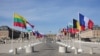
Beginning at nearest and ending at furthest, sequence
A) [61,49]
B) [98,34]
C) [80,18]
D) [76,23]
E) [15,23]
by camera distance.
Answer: [61,49] → [80,18] → [15,23] → [76,23] → [98,34]

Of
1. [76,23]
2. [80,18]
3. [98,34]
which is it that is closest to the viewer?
[80,18]

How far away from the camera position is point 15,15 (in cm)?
4397

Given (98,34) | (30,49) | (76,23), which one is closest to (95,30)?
(98,34)

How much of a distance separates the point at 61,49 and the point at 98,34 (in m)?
153

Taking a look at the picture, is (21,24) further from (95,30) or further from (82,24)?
(95,30)

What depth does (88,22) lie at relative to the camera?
131ft

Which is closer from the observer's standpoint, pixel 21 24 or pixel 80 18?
pixel 80 18

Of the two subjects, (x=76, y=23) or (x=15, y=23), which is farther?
(x=76, y=23)

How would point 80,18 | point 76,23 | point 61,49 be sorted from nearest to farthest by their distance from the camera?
1. point 61,49
2. point 80,18
3. point 76,23

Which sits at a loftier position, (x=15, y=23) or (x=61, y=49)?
(x=15, y=23)

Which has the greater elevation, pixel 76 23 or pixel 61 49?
pixel 76 23

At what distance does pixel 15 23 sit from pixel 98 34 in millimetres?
148684

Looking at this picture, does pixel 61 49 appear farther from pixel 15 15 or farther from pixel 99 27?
pixel 99 27

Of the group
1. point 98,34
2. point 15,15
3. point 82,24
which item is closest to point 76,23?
point 82,24
